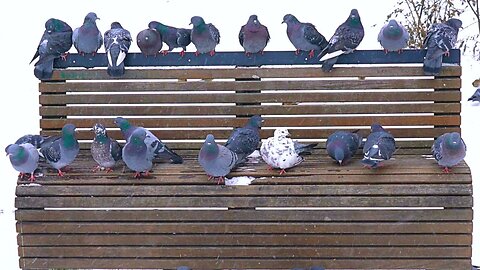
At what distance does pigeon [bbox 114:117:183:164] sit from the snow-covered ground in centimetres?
305

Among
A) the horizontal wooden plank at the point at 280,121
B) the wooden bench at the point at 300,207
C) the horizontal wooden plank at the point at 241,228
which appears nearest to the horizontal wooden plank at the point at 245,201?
the wooden bench at the point at 300,207

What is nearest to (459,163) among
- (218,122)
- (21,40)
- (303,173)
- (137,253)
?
(303,173)

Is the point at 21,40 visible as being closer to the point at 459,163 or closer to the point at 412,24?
the point at 412,24

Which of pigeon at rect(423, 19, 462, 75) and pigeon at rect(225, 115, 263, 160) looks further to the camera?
pigeon at rect(423, 19, 462, 75)

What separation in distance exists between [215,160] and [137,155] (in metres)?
0.52

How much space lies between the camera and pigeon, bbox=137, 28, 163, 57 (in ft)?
18.8

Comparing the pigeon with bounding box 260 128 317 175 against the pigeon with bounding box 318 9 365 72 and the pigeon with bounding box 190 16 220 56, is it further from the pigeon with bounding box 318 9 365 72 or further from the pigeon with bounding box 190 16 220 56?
the pigeon with bounding box 190 16 220 56

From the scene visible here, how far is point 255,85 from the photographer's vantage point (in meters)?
5.75

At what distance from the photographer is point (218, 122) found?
19.1ft

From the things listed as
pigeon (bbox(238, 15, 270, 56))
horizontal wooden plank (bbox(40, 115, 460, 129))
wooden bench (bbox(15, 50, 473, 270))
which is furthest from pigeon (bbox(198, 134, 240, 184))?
pigeon (bbox(238, 15, 270, 56))

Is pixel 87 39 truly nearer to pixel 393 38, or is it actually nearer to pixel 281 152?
pixel 281 152

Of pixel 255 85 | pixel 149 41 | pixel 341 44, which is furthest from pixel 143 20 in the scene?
pixel 341 44

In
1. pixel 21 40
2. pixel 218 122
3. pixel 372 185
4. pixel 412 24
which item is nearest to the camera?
pixel 372 185

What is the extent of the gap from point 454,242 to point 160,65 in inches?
95.4
